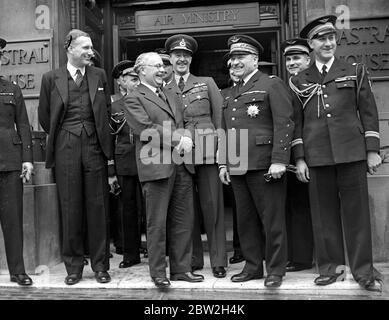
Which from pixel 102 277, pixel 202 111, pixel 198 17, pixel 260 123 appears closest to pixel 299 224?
pixel 260 123

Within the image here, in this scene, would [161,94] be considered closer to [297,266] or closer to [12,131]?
[12,131]

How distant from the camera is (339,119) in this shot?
4.02 meters

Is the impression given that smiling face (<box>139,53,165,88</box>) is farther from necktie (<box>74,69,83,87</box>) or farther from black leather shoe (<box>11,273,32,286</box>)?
black leather shoe (<box>11,273,32,286</box>)

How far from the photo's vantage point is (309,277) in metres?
4.37

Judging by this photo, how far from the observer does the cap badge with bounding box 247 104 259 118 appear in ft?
13.7

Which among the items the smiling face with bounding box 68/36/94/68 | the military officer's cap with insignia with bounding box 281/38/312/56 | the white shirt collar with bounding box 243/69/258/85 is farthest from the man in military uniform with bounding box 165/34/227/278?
the military officer's cap with insignia with bounding box 281/38/312/56

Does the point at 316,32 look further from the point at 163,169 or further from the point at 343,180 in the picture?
the point at 163,169

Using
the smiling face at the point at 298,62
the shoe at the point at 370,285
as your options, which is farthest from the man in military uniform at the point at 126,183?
the shoe at the point at 370,285

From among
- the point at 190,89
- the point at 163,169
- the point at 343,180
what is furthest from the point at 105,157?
the point at 343,180

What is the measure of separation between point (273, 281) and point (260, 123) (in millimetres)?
1350

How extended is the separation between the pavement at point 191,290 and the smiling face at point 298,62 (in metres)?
2.03

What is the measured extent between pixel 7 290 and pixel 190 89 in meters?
2.51

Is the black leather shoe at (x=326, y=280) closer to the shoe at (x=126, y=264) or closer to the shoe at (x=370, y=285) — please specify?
the shoe at (x=370, y=285)

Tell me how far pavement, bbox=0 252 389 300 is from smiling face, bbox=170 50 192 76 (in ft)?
6.53
